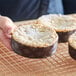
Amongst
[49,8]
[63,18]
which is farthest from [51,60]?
[49,8]

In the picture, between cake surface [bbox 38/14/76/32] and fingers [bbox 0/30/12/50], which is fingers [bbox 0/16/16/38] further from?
cake surface [bbox 38/14/76/32]

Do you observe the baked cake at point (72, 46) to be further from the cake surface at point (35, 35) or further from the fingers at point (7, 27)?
the fingers at point (7, 27)

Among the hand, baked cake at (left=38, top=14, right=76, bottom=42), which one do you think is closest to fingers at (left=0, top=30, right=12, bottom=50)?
→ the hand

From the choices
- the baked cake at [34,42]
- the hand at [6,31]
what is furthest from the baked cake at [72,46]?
the hand at [6,31]

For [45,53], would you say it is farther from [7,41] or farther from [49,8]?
[49,8]

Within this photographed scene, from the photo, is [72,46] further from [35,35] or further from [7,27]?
[7,27]
